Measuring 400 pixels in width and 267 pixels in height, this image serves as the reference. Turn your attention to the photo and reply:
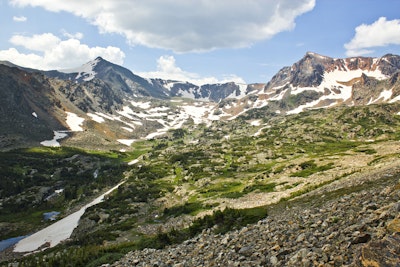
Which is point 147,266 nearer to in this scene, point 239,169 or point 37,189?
point 239,169

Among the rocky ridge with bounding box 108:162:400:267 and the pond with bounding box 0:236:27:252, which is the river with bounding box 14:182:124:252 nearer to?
the pond with bounding box 0:236:27:252

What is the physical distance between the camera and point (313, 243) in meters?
17.2

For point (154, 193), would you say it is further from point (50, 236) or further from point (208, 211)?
point (208, 211)

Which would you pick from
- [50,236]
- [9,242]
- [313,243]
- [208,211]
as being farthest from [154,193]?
[313,243]

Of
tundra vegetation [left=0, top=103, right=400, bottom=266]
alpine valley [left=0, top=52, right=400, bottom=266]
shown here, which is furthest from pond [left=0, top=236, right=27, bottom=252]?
tundra vegetation [left=0, top=103, right=400, bottom=266]

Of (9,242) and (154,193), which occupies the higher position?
(154,193)

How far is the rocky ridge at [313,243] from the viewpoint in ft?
43.6

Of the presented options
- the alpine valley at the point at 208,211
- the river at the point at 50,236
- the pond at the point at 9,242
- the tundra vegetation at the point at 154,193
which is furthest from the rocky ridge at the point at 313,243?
the pond at the point at 9,242

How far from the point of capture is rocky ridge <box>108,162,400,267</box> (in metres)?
13.3

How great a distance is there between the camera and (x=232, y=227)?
100 feet

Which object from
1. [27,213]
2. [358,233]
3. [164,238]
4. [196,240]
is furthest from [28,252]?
[358,233]

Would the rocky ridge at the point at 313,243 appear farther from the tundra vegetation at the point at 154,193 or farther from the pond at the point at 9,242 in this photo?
the pond at the point at 9,242

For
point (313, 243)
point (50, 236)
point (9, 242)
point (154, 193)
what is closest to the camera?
point (313, 243)

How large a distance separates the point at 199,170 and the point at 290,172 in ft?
181
